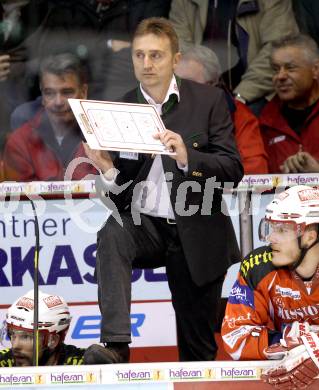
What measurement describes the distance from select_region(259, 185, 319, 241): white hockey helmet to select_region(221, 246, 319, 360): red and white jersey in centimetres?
20

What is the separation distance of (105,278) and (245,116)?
84.8 inches

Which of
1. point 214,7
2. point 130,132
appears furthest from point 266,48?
point 130,132

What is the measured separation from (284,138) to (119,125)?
91.4 inches

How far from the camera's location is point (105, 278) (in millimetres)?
6102

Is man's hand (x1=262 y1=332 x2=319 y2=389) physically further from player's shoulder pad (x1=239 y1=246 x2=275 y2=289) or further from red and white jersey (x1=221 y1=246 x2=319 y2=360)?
player's shoulder pad (x1=239 y1=246 x2=275 y2=289)

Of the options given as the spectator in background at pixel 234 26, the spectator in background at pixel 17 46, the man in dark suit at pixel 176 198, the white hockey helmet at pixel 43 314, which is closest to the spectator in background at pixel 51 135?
the spectator in background at pixel 17 46

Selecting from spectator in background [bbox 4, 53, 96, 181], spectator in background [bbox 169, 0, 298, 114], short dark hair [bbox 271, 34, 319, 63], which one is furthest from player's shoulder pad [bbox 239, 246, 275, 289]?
spectator in background [bbox 169, 0, 298, 114]

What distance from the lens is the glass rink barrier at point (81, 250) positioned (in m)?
7.49

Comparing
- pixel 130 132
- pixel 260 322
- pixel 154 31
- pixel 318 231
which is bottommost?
pixel 260 322

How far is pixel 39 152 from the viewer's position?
804 centimetres

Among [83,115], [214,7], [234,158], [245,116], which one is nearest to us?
[83,115]

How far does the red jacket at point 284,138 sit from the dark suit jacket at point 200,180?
5.25 feet

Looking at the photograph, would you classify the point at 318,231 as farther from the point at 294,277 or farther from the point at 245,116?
the point at 245,116

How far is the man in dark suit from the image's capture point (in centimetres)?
623
